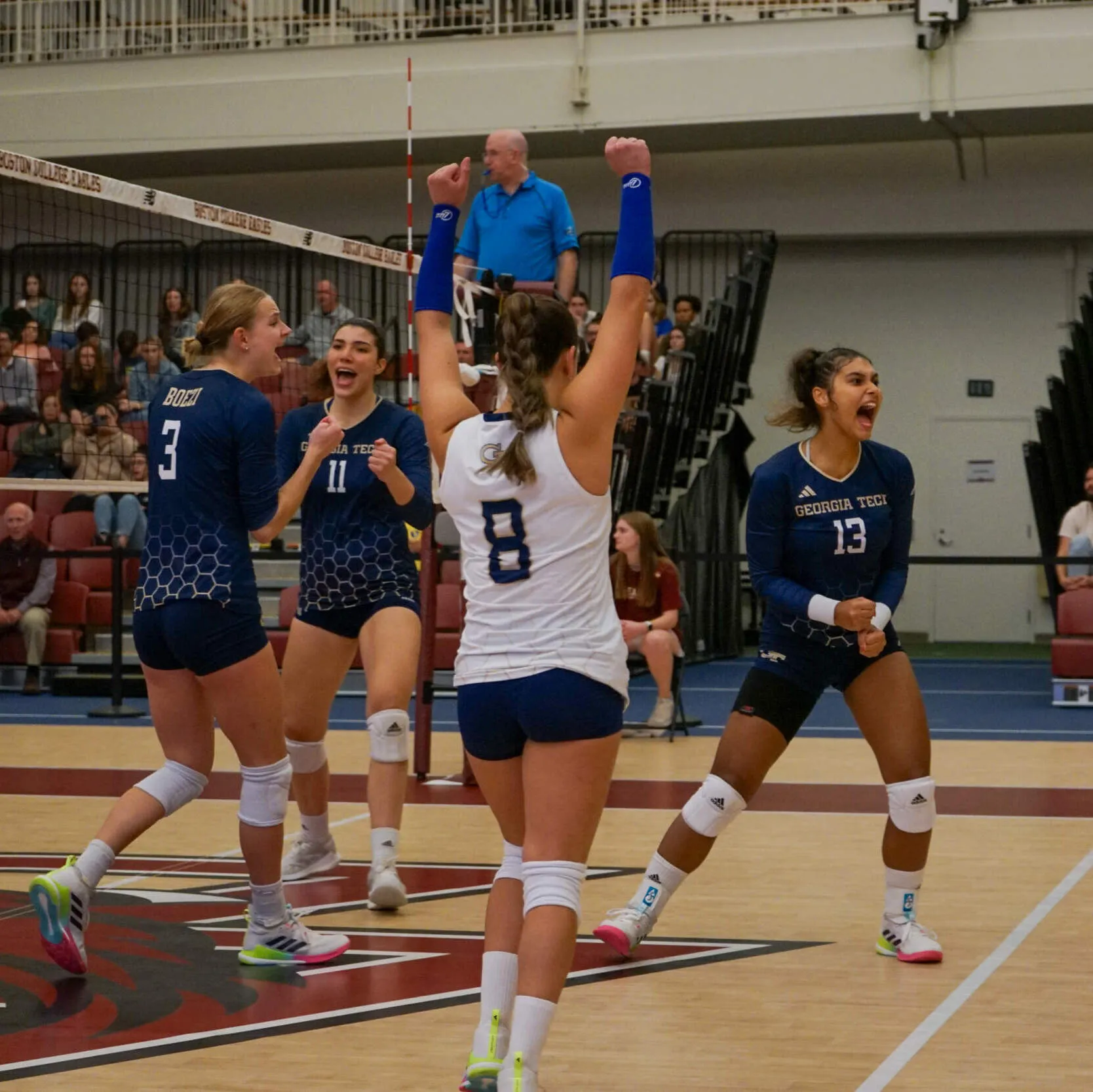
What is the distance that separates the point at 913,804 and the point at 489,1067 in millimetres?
1872

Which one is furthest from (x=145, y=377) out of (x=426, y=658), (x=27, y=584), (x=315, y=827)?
(x=315, y=827)

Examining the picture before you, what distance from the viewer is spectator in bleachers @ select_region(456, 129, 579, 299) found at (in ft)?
26.1

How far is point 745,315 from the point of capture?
15.0 metres

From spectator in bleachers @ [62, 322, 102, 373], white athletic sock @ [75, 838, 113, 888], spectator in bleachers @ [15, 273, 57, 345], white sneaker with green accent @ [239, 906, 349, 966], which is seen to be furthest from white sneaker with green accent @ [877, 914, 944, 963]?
spectator in bleachers @ [15, 273, 57, 345]

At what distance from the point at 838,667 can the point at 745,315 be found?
1045 centimetres

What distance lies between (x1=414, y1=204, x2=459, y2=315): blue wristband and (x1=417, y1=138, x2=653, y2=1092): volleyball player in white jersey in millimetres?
252

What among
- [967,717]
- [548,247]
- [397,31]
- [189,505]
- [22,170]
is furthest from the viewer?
[397,31]

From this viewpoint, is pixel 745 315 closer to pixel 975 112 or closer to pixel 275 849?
pixel 975 112

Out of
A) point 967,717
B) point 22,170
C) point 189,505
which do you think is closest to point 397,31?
point 967,717

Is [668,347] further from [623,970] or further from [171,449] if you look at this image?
[171,449]

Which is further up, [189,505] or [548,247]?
[548,247]

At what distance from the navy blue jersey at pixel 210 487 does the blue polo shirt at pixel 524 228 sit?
373 centimetres

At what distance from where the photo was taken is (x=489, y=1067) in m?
3.33

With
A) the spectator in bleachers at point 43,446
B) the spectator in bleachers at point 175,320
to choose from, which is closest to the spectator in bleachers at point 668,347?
the spectator in bleachers at point 175,320
